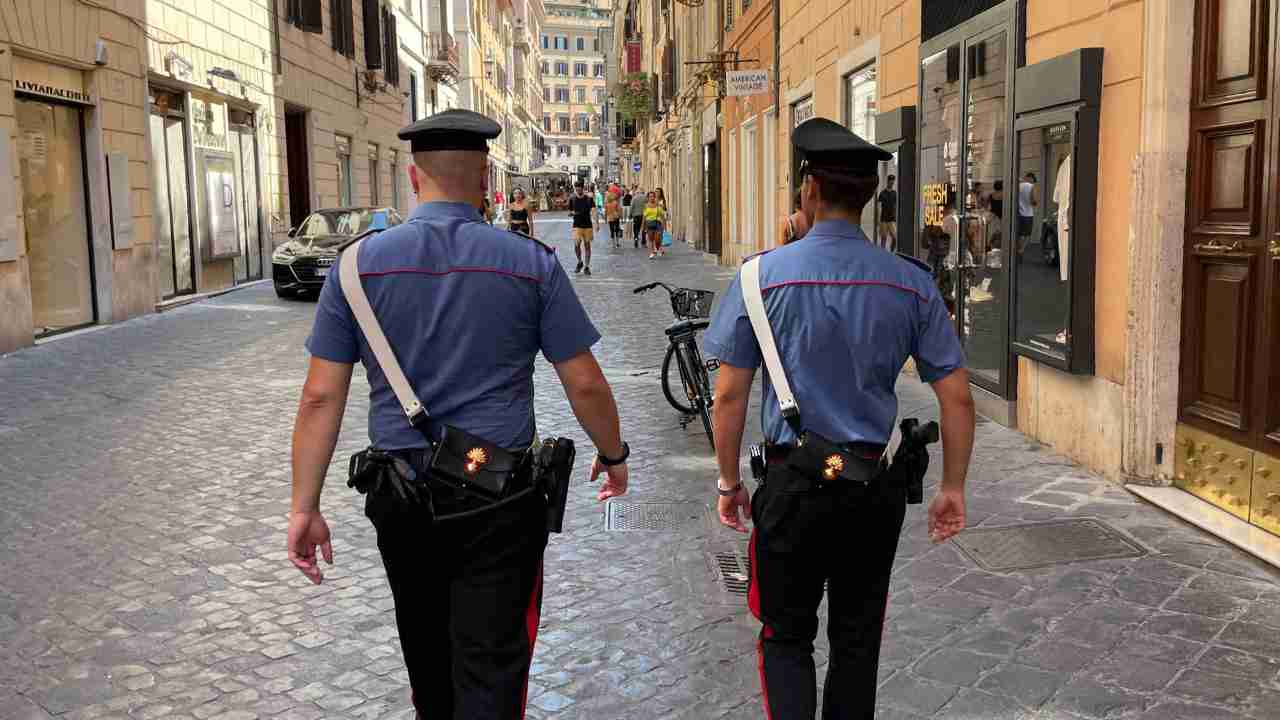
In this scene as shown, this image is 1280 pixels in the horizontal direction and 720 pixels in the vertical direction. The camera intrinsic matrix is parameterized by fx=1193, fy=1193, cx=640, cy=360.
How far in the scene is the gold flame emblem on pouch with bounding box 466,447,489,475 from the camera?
2.64 m

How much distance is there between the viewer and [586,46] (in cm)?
12219

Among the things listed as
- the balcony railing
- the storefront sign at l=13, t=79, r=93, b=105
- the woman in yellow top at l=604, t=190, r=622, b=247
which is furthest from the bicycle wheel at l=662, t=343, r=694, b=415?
the balcony railing

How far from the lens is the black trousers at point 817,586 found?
281cm

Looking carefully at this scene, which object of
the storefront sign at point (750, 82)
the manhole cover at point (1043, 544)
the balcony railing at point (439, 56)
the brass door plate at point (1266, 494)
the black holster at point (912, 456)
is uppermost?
the balcony railing at point (439, 56)

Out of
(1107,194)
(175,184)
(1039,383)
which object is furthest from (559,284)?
(175,184)

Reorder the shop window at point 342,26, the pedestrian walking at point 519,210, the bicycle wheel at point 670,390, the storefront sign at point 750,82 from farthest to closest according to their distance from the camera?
1. the shop window at point 342,26
2. the pedestrian walking at point 519,210
3. the storefront sign at point 750,82
4. the bicycle wheel at point 670,390

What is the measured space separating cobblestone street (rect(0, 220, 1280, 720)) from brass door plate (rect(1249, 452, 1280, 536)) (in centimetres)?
27

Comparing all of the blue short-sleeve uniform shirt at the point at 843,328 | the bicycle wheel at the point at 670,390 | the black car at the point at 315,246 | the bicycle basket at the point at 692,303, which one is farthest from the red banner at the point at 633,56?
the blue short-sleeve uniform shirt at the point at 843,328

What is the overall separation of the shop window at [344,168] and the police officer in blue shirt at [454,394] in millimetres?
27444

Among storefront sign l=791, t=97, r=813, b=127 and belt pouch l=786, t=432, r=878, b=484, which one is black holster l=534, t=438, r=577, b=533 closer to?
belt pouch l=786, t=432, r=878, b=484

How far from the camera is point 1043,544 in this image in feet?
17.5

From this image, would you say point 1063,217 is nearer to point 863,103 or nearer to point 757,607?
point 757,607

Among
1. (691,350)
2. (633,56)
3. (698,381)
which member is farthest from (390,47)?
(698,381)

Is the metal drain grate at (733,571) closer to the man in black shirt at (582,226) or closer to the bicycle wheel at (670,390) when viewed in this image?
the bicycle wheel at (670,390)
